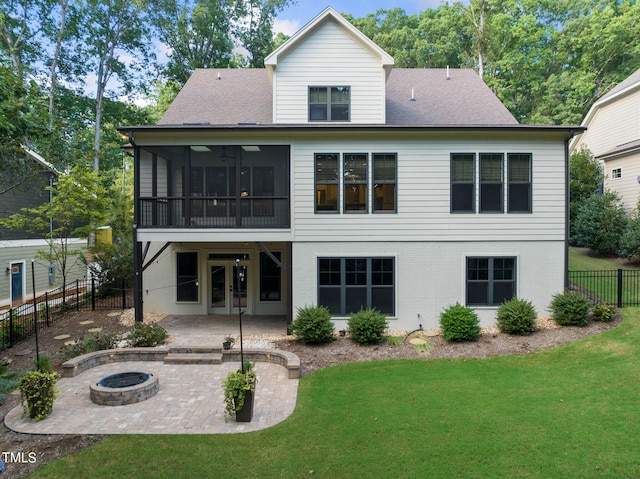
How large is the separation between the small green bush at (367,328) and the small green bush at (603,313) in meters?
6.49

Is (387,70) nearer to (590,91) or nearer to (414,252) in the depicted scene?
(414,252)

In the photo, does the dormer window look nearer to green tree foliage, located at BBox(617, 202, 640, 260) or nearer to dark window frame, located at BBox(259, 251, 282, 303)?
dark window frame, located at BBox(259, 251, 282, 303)

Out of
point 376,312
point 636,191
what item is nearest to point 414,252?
point 376,312

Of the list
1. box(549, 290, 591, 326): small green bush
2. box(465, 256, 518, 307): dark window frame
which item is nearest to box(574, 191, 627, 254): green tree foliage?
box(549, 290, 591, 326): small green bush

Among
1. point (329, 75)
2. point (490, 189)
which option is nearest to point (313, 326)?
point (490, 189)

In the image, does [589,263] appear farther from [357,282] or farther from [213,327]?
[213,327]

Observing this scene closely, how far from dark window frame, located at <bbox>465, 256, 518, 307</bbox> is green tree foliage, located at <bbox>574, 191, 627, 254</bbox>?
413 inches

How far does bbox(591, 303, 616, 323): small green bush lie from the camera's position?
11164 millimetres

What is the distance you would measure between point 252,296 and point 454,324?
7355 mm

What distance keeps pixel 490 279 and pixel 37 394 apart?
39.2 ft

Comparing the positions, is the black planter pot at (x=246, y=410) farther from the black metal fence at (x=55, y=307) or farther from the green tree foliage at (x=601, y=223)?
the green tree foliage at (x=601, y=223)

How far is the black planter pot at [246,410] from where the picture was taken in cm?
665

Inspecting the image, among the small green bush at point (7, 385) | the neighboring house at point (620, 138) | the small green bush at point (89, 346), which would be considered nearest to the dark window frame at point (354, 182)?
the small green bush at point (89, 346)

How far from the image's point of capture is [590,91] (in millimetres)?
29656
